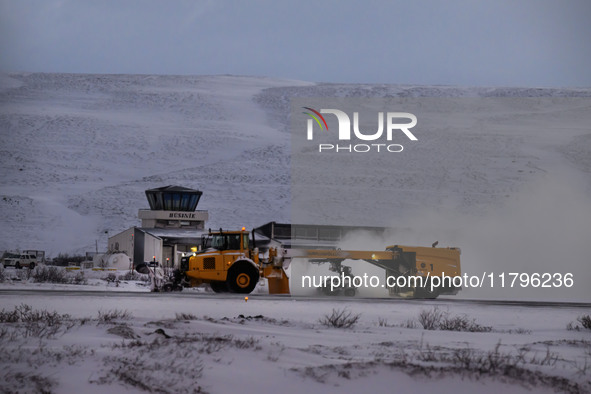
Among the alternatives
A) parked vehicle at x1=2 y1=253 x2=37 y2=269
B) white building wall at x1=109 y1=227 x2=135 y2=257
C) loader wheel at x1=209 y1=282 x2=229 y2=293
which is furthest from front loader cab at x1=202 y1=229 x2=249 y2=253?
white building wall at x1=109 y1=227 x2=135 y2=257

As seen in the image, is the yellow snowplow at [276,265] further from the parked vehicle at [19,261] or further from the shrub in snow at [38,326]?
the parked vehicle at [19,261]

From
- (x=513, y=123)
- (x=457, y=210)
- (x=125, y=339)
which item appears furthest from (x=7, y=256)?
(x=513, y=123)

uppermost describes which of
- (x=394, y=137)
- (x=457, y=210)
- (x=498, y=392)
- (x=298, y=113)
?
(x=298, y=113)

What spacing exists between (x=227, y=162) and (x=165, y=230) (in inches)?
3142

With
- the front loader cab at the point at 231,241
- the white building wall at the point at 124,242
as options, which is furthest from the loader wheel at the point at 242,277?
the white building wall at the point at 124,242

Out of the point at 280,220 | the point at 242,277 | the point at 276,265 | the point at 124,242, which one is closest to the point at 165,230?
the point at 124,242

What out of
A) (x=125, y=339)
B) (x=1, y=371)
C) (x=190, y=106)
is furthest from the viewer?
(x=190, y=106)

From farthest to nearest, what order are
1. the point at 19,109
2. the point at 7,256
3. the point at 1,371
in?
the point at 19,109
the point at 7,256
the point at 1,371

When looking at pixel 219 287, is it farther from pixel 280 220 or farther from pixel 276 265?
pixel 280 220

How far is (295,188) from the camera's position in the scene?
121 metres

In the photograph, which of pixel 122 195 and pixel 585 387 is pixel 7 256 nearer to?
pixel 585 387

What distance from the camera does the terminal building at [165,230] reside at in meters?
53.6

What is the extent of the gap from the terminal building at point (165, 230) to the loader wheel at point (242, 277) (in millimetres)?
26134

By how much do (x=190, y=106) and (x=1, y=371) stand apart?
175659 mm
